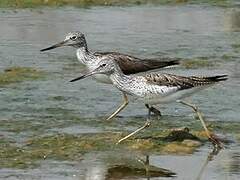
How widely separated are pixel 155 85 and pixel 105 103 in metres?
2.53

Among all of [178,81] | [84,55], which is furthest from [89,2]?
[178,81]

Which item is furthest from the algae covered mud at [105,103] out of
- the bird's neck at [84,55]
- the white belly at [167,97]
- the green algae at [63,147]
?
the bird's neck at [84,55]

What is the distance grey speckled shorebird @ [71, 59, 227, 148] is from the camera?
11.2 meters

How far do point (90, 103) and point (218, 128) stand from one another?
220 cm

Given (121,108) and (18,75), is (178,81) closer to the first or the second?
(121,108)

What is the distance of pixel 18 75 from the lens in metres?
15.3

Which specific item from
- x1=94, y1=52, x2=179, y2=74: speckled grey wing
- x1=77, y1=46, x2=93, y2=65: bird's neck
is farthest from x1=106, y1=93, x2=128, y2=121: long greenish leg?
x1=77, y1=46, x2=93, y2=65: bird's neck

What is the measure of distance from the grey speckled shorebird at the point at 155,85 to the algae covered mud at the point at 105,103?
0.47 meters

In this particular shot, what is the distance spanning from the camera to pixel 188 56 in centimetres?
1728

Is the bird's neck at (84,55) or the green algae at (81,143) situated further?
the bird's neck at (84,55)

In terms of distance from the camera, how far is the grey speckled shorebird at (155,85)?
1123cm

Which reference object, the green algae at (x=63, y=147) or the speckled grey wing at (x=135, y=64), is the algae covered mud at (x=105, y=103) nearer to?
the green algae at (x=63, y=147)

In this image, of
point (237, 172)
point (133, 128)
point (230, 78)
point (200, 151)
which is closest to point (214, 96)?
point (230, 78)

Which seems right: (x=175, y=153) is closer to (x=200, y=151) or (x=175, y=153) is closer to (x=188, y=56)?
(x=200, y=151)
